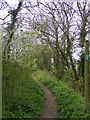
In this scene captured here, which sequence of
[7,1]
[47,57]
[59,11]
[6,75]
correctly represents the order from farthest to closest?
[47,57], [59,11], [7,1], [6,75]

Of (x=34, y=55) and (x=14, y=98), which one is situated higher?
(x=34, y=55)

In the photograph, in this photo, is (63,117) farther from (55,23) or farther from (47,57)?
(47,57)

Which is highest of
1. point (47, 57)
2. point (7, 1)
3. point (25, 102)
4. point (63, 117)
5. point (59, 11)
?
point (59, 11)

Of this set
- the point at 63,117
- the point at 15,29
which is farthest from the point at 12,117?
the point at 15,29

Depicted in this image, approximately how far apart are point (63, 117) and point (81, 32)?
576 cm

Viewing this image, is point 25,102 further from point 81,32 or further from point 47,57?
point 47,57

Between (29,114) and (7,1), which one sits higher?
(7,1)

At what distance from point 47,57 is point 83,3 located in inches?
272

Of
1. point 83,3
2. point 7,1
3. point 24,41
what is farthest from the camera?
point 83,3

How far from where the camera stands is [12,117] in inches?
147

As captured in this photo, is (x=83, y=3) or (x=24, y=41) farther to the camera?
(x=83, y=3)

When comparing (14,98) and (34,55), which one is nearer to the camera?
(14,98)

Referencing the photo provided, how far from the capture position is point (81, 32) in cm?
891

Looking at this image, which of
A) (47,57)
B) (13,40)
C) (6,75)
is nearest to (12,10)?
(13,40)
